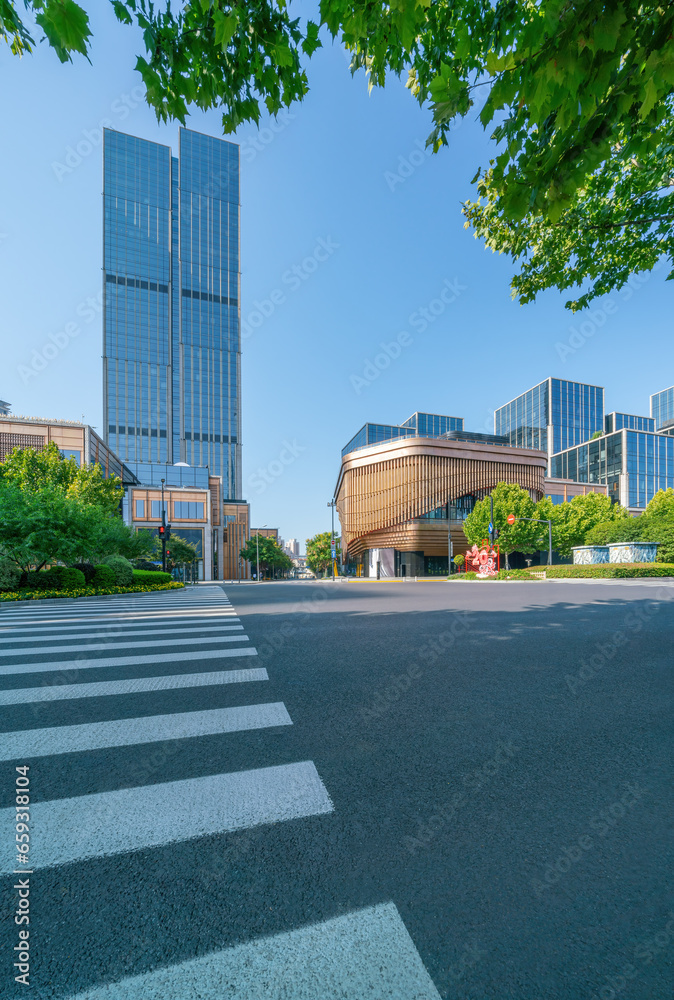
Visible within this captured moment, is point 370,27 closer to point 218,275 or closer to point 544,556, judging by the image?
point 544,556

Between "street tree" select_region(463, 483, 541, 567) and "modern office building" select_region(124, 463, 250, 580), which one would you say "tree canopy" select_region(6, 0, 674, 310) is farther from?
"modern office building" select_region(124, 463, 250, 580)

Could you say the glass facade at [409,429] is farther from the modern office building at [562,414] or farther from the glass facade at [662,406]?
the glass facade at [662,406]

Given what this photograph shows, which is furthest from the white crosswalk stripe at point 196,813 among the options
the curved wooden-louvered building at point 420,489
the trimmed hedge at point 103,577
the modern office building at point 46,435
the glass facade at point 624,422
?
the glass facade at point 624,422

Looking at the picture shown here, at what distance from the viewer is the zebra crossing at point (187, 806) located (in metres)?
1.47

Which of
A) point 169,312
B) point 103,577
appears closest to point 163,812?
point 103,577

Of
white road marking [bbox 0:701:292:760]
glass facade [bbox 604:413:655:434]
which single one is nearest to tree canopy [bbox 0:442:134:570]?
white road marking [bbox 0:701:292:760]

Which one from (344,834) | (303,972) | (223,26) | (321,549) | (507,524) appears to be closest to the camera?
(303,972)

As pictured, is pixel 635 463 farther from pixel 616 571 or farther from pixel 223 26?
pixel 223 26

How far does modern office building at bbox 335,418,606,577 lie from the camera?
190 ft

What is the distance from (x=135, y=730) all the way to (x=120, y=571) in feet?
64.0

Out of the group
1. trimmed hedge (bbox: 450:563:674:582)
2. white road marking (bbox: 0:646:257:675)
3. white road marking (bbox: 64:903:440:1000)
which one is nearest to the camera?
white road marking (bbox: 64:903:440:1000)

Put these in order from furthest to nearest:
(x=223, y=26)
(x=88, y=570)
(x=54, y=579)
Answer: (x=88, y=570) → (x=54, y=579) → (x=223, y=26)

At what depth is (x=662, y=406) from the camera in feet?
474

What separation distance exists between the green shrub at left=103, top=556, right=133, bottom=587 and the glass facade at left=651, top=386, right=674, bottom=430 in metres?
164
